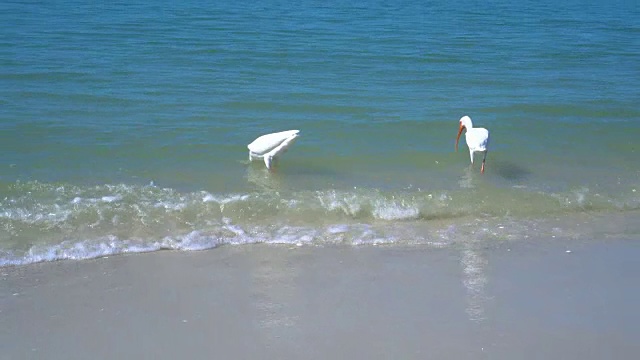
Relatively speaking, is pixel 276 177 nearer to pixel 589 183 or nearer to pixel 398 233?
pixel 398 233

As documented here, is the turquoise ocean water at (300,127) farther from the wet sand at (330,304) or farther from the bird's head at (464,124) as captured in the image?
the wet sand at (330,304)

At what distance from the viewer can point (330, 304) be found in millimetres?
6141

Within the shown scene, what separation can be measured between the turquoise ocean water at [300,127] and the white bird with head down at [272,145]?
0.19m

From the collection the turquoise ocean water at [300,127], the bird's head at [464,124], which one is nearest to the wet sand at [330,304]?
the turquoise ocean water at [300,127]

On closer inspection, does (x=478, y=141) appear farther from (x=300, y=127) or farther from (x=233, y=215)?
(x=233, y=215)

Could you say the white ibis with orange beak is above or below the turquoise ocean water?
above

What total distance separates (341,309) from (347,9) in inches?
625

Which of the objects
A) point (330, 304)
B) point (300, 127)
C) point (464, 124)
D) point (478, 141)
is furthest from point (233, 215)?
point (464, 124)

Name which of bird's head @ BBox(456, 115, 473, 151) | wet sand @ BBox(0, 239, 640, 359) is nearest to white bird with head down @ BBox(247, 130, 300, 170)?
bird's head @ BBox(456, 115, 473, 151)

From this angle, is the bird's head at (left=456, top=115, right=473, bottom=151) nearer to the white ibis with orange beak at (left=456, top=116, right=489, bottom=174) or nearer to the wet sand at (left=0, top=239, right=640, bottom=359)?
the white ibis with orange beak at (left=456, top=116, right=489, bottom=174)

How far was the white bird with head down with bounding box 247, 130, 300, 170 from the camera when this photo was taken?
9625mm

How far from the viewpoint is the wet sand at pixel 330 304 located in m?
5.53

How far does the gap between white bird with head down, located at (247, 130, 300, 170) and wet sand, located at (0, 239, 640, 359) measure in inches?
95.4

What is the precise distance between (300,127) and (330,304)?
221 inches
